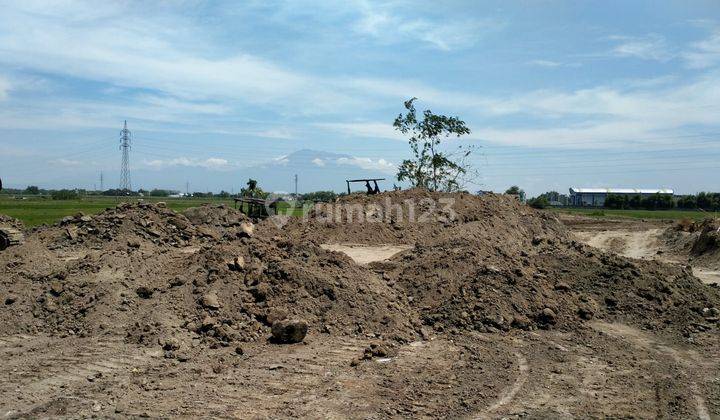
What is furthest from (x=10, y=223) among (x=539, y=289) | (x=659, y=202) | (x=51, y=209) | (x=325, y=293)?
(x=659, y=202)

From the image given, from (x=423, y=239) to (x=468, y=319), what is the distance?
39.9ft

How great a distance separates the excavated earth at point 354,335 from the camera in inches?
247

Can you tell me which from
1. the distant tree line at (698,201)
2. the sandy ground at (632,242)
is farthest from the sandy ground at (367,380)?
the distant tree line at (698,201)

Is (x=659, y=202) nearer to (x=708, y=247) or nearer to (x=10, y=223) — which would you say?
(x=708, y=247)

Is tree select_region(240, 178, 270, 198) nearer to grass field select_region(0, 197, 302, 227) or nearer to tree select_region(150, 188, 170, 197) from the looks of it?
grass field select_region(0, 197, 302, 227)

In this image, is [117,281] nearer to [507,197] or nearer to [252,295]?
[252,295]

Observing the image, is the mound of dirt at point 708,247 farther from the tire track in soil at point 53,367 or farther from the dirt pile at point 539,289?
the tire track in soil at point 53,367

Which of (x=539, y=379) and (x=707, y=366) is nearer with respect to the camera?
(x=539, y=379)

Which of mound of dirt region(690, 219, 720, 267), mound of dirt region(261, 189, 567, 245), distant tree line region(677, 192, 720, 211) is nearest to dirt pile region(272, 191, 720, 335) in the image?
mound of dirt region(690, 219, 720, 267)

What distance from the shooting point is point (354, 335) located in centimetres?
874

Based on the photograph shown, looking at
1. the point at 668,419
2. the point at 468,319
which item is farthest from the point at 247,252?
the point at 668,419

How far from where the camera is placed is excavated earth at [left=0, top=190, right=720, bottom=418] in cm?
627

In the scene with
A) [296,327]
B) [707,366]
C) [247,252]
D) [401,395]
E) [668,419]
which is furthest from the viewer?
[247,252]

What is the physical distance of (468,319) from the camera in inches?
366
